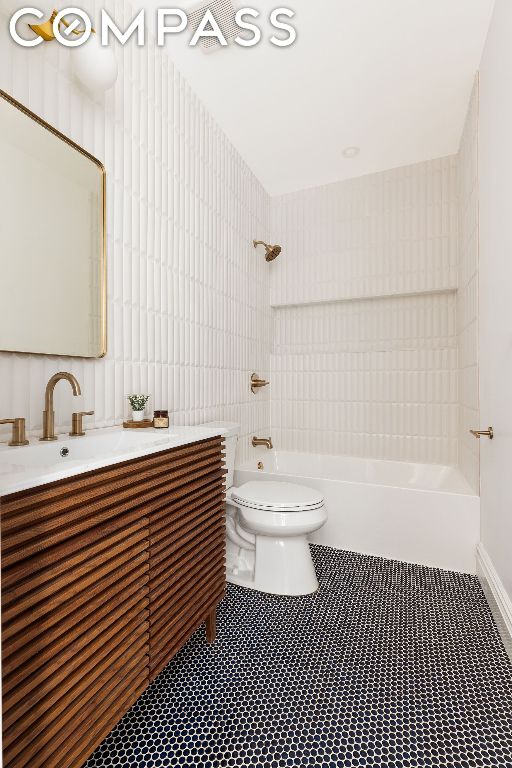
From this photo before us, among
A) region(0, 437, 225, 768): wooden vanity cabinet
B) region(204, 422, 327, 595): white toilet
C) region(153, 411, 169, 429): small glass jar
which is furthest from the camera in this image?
region(204, 422, 327, 595): white toilet

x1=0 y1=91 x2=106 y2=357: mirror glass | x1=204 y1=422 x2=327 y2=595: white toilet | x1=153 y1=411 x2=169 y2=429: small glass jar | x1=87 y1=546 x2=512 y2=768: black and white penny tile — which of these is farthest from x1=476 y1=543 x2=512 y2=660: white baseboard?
x1=0 y1=91 x2=106 y2=357: mirror glass

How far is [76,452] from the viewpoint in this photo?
1329 mm

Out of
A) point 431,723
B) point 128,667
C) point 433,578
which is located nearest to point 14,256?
point 128,667

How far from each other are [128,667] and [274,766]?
48 centimetres

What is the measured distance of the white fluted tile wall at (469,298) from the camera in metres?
2.22

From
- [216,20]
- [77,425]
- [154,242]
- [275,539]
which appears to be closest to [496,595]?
[275,539]

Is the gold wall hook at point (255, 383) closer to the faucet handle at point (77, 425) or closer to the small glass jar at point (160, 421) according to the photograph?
the small glass jar at point (160, 421)

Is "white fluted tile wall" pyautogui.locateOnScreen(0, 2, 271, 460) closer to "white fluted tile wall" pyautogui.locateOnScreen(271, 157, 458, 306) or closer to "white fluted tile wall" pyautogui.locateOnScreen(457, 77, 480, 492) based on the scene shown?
"white fluted tile wall" pyautogui.locateOnScreen(271, 157, 458, 306)

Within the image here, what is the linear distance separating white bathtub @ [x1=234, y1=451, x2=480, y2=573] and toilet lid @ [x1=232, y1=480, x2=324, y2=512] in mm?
451

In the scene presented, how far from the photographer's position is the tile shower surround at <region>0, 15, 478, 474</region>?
1.62 meters

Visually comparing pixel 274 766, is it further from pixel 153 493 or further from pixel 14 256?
pixel 14 256

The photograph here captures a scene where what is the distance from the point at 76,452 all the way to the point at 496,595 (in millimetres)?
1801

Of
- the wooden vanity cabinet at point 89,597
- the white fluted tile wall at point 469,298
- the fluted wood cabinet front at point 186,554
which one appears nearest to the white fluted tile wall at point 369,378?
the white fluted tile wall at point 469,298

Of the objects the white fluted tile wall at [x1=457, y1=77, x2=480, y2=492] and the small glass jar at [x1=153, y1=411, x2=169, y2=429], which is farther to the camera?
the white fluted tile wall at [x1=457, y1=77, x2=480, y2=492]
